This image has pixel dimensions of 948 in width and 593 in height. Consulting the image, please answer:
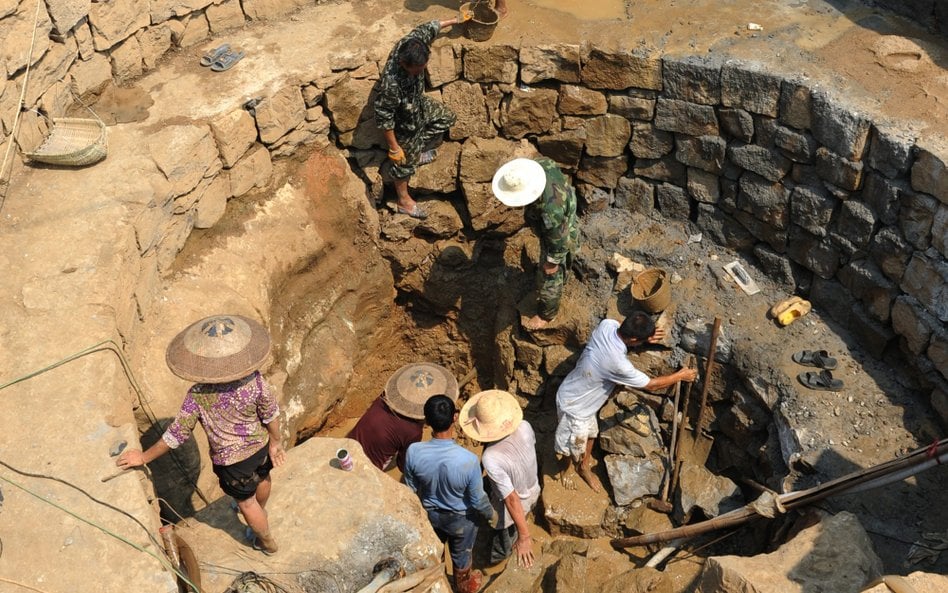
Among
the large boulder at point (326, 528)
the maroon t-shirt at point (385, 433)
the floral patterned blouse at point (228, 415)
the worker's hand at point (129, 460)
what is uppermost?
the floral patterned blouse at point (228, 415)

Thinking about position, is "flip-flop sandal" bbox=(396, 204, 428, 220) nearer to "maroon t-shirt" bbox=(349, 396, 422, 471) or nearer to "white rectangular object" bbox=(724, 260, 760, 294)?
"maroon t-shirt" bbox=(349, 396, 422, 471)

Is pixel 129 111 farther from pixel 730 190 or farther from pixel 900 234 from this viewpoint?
pixel 900 234

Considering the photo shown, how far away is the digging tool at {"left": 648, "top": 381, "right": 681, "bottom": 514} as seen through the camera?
7.00 metres

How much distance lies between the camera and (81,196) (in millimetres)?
6082

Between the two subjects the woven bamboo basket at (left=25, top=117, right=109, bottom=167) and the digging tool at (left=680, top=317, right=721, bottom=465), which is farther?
the digging tool at (left=680, top=317, right=721, bottom=465)

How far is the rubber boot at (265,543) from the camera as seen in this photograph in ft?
15.6

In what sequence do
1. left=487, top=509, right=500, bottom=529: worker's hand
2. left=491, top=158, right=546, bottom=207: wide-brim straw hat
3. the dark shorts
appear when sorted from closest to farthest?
the dark shorts
left=487, top=509, right=500, bottom=529: worker's hand
left=491, top=158, right=546, bottom=207: wide-brim straw hat

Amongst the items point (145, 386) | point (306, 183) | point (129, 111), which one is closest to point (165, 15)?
point (129, 111)

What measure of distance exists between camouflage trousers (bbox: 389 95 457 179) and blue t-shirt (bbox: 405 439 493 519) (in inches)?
120

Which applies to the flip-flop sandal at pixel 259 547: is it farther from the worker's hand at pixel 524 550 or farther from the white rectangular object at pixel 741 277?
the white rectangular object at pixel 741 277

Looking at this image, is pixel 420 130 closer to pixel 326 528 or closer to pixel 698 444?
pixel 698 444

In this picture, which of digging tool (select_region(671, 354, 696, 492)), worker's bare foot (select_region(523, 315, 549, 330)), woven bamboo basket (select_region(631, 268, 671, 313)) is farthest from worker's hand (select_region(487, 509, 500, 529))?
woven bamboo basket (select_region(631, 268, 671, 313))

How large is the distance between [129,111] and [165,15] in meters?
1.01

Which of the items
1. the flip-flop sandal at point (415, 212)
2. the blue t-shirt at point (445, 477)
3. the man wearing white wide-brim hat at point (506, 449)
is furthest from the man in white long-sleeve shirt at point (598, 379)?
the flip-flop sandal at point (415, 212)
